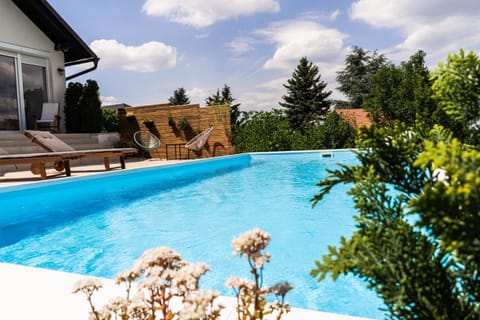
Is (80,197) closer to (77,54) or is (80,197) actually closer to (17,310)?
(17,310)

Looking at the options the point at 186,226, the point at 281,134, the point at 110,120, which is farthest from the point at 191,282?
the point at 110,120

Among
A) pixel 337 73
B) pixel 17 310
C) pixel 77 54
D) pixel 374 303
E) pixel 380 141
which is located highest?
pixel 337 73

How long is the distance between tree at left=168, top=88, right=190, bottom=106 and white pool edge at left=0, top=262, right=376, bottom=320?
46316 millimetres

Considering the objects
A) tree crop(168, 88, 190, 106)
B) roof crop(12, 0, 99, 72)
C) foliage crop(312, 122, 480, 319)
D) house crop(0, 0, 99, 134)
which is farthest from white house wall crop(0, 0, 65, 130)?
tree crop(168, 88, 190, 106)

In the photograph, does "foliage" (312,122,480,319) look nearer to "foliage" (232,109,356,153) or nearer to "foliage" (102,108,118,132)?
"foliage" (232,109,356,153)

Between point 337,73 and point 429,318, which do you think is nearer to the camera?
point 429,318

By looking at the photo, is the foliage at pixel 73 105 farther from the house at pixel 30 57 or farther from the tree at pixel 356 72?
the tree at pixel 356 72

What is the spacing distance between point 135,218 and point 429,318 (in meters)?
4.28

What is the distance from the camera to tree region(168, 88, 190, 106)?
4734 cm

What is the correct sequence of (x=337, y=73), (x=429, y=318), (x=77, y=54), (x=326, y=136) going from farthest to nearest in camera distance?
(x=337, y=73)
(x=326, y=136)
(x=77, y=54)
(x=429, y=318)

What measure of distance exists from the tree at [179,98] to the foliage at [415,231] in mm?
47634

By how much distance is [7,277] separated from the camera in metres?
2.10

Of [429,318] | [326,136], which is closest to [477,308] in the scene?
[429,318]

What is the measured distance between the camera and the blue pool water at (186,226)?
2.55m
